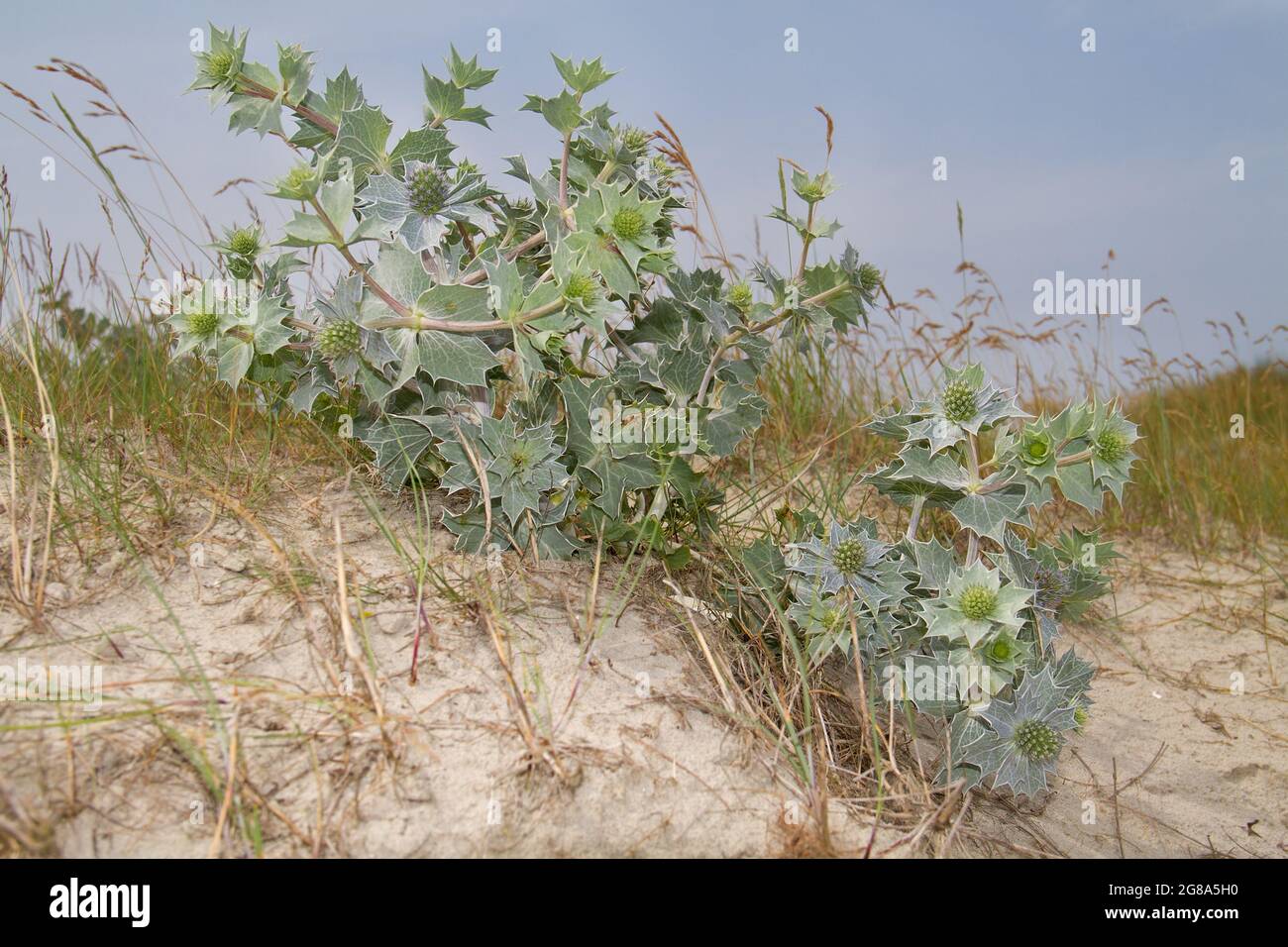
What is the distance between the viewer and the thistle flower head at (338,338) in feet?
7.68

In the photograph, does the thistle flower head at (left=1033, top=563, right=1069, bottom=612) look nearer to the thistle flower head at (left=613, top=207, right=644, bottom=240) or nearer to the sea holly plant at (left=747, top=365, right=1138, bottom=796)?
the sea holly plant at (left=747, top=365, right=1138, bottom=796)

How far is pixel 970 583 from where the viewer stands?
2.41m

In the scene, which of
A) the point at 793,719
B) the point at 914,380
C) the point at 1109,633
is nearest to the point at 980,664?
the point at 793,719

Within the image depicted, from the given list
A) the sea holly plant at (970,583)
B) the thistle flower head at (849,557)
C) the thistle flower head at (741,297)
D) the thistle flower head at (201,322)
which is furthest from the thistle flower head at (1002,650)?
the thistle flower head at (201,322)

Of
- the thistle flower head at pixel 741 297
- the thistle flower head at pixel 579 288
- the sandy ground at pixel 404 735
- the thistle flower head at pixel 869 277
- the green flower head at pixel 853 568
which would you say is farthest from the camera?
the thistle flower head at pixel 741 297

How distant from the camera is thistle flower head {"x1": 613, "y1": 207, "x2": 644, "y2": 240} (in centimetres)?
236

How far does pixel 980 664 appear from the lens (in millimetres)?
2428

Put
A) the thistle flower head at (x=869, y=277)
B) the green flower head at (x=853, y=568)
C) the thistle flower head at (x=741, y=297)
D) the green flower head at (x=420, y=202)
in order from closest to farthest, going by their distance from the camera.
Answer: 1. the green flower head at (x=420, y=202)
2. the green flower head at (x=853, y=568)
3. the thistle flower head at (x=869, y=277)
4. the thistle flower head at (x=741, y=297)

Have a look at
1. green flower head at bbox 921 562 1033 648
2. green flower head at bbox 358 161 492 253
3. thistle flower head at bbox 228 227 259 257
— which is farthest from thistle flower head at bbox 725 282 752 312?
thistle flower head at bbox 228 227 259 257

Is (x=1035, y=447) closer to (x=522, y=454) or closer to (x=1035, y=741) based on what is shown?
(x=1035, y=741)

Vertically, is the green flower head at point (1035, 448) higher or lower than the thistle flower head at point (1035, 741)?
higher

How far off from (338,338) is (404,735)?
3.27ft

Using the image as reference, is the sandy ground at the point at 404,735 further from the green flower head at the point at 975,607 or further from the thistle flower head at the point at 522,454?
the green flower head at the point at 975,607
